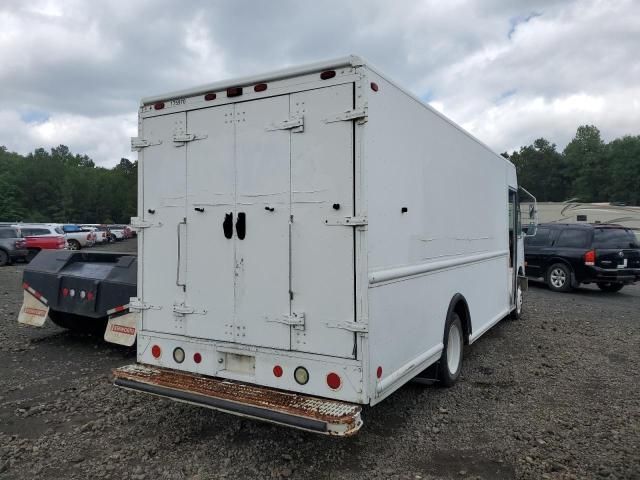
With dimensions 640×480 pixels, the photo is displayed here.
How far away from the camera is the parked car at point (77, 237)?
26.7 m

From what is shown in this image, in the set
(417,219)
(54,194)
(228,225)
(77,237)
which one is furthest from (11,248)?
(54,194)

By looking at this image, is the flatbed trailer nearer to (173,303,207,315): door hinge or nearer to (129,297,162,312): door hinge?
(129,297,162,312): door hinge

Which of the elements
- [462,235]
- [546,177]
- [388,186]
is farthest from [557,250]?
[546,177]

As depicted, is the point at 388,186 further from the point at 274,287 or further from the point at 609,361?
the point at 609,361

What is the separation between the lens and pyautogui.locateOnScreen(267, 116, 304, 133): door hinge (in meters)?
3.66

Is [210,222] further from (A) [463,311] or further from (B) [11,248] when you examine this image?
(B) [11,248]

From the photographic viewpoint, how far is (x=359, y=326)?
340 cm

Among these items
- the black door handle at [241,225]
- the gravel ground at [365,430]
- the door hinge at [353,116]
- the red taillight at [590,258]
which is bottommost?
the gravel ground at [365,430]

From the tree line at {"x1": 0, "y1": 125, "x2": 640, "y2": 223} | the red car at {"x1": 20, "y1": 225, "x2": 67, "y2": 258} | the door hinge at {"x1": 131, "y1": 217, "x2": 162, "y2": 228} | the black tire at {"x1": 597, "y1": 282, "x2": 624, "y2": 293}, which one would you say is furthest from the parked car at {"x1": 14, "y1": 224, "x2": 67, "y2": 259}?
the tree line at {"x1": 0, "y1": 125, "x2": 640, "y2": 223}

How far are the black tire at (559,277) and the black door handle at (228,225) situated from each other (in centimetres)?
1210

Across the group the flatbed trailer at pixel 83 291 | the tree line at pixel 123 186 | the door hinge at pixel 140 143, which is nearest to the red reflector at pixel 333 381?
the door hinge at pixel 140 143

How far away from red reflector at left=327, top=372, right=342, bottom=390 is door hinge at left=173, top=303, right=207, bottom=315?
1268 millimetres

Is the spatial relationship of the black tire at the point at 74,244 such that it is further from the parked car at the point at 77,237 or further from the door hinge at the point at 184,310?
the door hinge at the point at 184,310

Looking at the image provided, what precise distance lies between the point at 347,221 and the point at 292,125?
0.89 meters
